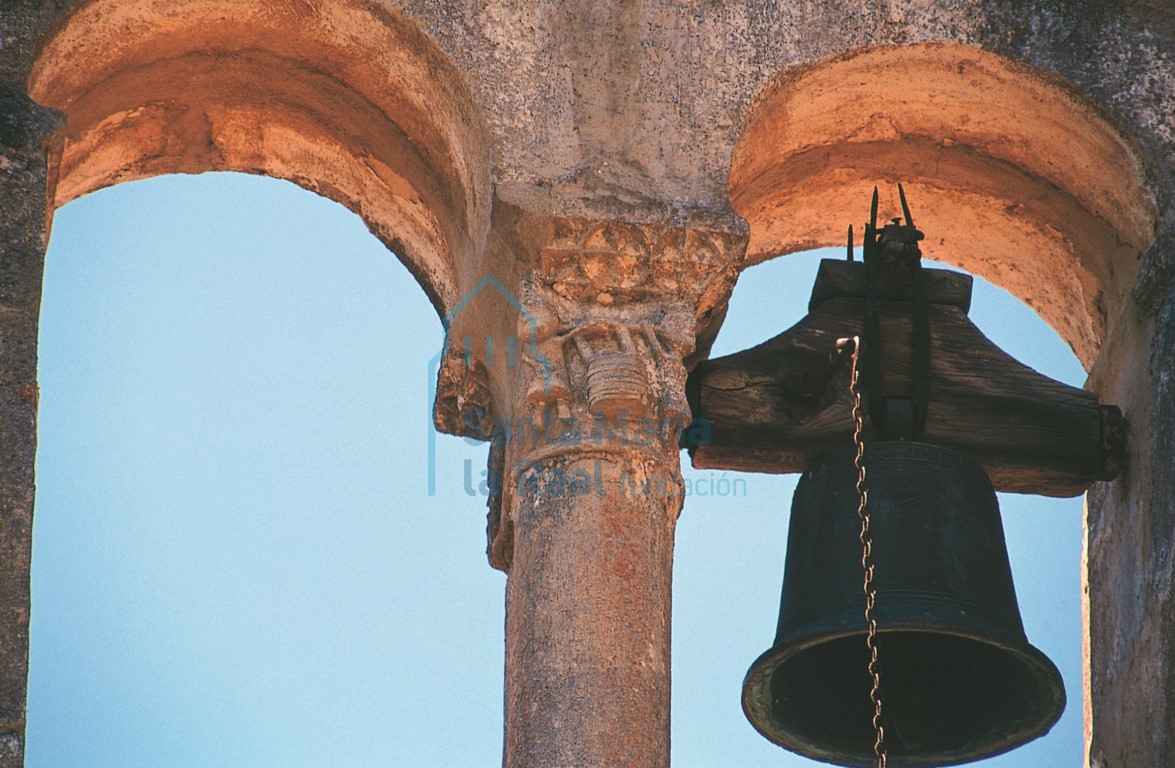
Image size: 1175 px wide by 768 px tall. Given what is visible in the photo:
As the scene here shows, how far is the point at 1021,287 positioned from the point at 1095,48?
1.01m

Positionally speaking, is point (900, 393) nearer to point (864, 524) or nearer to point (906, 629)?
point (864, 524)

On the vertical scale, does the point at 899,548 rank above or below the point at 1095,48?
below

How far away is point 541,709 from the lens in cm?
630

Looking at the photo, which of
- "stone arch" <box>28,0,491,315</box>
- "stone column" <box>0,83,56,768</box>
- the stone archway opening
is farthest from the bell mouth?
"stone column" <box>0,83,56,768</box>

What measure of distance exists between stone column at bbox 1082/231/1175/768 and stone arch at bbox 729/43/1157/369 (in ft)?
0.52

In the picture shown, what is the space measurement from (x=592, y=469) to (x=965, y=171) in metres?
1.98

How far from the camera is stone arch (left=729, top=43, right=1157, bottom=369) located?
7543 mm

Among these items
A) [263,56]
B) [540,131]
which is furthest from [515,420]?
[263,56]

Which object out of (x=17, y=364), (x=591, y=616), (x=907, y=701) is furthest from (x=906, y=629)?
(x=17, y=364)

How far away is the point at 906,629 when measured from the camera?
674 centimetres

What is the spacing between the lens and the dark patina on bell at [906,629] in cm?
684

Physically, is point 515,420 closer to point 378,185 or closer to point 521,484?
point 521,484

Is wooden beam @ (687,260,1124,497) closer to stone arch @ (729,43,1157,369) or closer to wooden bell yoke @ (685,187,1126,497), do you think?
wooden bell yoke @ (685,187,1126,497)

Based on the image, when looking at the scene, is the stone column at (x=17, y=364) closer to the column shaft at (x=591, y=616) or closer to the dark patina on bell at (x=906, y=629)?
the column shaft at (x=591, y=616)
